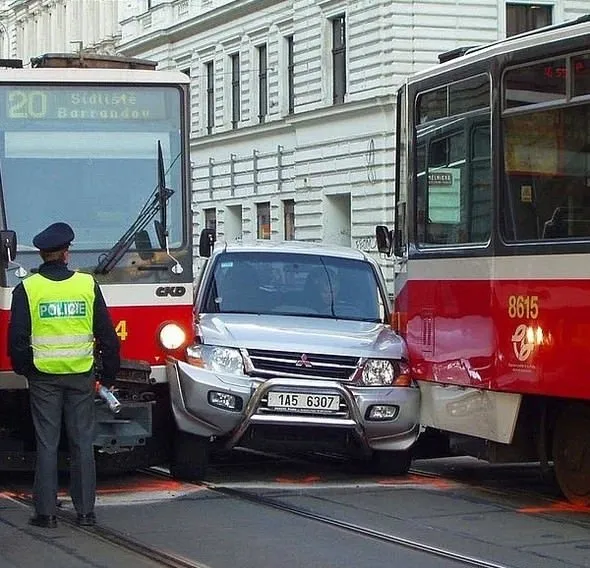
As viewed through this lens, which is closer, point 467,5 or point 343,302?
point 343,302

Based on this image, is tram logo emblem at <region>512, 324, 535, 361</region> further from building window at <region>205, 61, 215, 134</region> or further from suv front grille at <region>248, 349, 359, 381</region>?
building window at <region>205, 61, 215, 134</region>

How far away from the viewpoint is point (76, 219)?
1173cm

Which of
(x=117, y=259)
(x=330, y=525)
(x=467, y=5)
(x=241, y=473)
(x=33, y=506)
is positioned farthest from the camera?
(x=467, y=5)

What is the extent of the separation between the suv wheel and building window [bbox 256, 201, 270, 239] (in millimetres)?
34249

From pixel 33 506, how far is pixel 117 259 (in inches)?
77.8

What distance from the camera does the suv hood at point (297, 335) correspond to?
11883mm

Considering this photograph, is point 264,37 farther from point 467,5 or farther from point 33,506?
point 33,506

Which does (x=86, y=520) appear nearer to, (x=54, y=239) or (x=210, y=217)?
(x=54, y=239)

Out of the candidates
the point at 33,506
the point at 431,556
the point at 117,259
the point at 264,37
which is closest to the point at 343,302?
the point at 117,259

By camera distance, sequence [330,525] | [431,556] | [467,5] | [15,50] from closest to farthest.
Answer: [431,556] < [330,525] < [467,5] < [15,50]

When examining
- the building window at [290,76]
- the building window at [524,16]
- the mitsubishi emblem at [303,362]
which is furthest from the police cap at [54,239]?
the building window at [290,76]

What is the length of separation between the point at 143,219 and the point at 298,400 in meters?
1.76

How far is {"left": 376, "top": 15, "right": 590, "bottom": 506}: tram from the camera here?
10062 mm

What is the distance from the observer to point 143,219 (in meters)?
11.9
